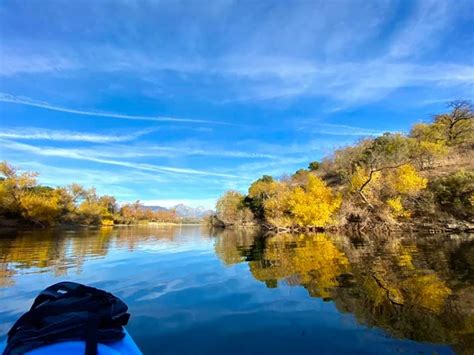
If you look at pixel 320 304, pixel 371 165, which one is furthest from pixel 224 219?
pixel 320 304

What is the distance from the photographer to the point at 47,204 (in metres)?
50.8

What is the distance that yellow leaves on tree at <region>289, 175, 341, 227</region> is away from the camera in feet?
123

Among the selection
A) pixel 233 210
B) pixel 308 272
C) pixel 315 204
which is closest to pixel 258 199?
pixel 233 210

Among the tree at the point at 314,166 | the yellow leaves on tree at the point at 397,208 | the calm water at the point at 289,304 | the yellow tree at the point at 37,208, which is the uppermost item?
the tree at the point at 314,166

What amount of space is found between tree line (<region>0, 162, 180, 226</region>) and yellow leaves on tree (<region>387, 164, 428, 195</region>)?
→ 5345cm

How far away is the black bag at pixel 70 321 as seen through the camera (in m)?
1.82

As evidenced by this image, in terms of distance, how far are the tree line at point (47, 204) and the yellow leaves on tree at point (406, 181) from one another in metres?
53.5

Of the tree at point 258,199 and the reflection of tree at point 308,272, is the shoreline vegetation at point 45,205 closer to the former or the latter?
the tree at point 258,199

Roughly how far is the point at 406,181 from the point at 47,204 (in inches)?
2157

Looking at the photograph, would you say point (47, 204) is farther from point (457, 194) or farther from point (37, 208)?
point (457, 194)

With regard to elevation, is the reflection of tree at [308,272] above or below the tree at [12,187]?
below

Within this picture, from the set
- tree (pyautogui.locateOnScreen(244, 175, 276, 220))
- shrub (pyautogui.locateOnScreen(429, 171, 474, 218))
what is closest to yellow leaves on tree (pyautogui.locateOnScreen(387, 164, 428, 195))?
shrub (pyautogui.locateOnScreen(429, 171, 474, 218))

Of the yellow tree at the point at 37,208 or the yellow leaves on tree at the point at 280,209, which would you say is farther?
the yellow tree at the point at 37,208

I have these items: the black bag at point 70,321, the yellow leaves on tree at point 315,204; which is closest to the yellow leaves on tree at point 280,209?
the yellow leaves on tree at point 315,204
